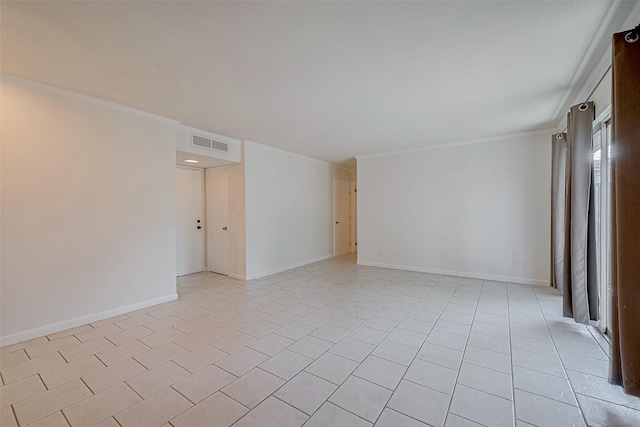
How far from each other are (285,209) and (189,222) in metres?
1.92

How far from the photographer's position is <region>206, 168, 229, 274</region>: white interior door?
5.20m

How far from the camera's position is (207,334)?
273 cm

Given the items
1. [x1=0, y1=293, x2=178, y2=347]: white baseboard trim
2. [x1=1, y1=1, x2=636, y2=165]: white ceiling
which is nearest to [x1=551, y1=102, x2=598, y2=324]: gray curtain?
[x1=1, y1=1, x2=636, y2=165]: white ceiling

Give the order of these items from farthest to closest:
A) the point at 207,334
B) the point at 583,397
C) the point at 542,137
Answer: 1. the point at 542,137
2. the point at 207,334
3. the point at 583,397

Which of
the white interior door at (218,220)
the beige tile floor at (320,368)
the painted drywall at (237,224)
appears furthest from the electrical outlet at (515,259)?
the white interior door at (218,220)

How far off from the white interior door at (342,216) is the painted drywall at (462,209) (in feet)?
4.10

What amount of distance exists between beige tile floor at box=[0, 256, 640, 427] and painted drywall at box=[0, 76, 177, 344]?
1.02 feet

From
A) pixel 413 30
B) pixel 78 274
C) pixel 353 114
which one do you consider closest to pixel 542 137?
pixel 353 114

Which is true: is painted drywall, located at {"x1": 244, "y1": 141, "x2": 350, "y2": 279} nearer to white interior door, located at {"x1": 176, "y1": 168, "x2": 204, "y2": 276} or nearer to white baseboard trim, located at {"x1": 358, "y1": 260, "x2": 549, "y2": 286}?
white interior door, located at {"x1": 176, "y1": 168, "x2": 204, "y2": 276}

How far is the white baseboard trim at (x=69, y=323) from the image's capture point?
8.34 ft

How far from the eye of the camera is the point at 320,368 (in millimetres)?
2135

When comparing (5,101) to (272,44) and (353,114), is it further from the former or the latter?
(353,114)

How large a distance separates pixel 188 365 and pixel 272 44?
103 inches

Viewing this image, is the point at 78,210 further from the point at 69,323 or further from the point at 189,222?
the point at 189,222
